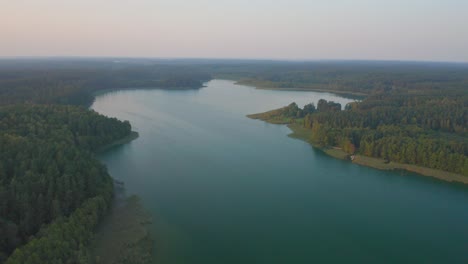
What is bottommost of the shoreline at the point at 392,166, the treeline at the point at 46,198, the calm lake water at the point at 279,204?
the calm lake water at the point at 279,204

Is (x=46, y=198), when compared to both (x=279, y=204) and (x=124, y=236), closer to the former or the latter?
(x=124, y=236)

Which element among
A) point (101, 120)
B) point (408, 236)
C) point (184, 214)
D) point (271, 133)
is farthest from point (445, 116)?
point (101, 120)

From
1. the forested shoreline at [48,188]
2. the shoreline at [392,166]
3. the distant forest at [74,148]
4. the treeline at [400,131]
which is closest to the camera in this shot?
the forested shoreline at [48,188]

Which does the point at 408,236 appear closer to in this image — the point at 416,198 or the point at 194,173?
the point at 416,198

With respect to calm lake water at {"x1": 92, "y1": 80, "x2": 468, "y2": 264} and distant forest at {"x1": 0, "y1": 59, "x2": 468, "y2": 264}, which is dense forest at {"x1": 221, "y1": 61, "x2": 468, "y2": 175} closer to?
distant forest at {"x1": 0, "y1": 59, "x2": 468, "y2": 264}

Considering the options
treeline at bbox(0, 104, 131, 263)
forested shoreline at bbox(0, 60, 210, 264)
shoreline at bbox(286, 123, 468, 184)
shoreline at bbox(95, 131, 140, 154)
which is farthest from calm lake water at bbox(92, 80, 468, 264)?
treeline at bbox(0, 104, 131, 263)

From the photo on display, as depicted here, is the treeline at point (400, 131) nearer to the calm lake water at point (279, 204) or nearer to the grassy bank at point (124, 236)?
the calm lake water at point (279, 204)

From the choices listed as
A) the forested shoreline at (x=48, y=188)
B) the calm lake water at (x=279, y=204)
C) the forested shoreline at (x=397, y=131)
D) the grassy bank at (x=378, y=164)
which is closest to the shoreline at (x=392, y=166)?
the grassy bank at (x=378, y=164)
